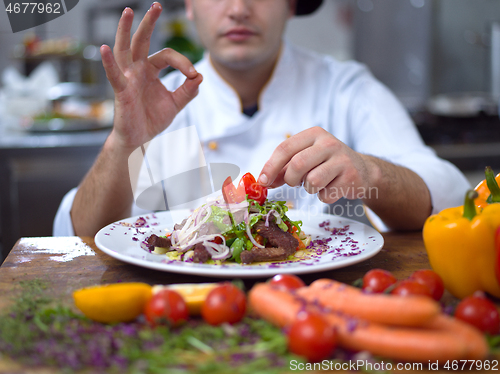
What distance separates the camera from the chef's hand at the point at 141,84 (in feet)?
4.47

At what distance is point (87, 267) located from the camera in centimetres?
108

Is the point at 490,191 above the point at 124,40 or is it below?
below

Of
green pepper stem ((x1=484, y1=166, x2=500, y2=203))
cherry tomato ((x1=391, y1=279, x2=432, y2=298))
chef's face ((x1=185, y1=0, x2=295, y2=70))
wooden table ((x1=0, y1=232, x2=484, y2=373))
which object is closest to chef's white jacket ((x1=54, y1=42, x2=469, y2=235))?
chef's face ((x1=185, y1=0, x2=295, y2=70))

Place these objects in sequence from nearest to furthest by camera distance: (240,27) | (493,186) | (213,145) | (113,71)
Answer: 1. (493,186)
2. (113,71)
3. (240,27)
4. (213,145)

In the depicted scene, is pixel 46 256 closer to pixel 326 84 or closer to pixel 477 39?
pixel 326 84

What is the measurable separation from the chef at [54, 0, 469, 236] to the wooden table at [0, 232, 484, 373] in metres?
0.21

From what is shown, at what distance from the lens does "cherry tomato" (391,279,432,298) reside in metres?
0.75

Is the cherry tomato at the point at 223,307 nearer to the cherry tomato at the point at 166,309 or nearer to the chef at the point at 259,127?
the cherry tomato at the point at 166,309

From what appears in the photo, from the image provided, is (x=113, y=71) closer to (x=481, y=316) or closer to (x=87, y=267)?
(x=87, y=267)

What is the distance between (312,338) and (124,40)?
109 centimetres

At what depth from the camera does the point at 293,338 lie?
62cm

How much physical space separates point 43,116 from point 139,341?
2794mm

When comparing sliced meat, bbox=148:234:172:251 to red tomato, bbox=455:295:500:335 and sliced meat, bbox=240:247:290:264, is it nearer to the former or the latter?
sliced meat, bbox=240:247:290:264

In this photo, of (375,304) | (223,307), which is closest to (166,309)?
(223,307)
